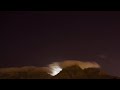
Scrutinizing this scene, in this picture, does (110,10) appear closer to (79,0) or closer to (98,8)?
(98,8)

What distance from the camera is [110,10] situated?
2.37 meters

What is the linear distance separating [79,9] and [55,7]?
0.23m

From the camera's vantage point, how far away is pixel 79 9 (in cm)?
233

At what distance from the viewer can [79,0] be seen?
2213 millimetres

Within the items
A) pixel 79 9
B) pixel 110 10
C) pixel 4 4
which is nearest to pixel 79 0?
pixel 79 9
